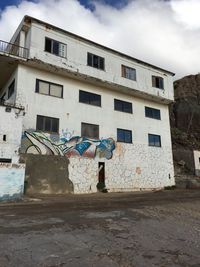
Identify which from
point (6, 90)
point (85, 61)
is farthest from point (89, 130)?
point (6, 90)

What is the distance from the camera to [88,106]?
20.1 meters

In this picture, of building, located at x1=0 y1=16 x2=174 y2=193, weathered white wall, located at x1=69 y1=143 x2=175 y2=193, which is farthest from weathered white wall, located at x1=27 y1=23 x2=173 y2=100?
weathered white wall, located at x1=69 y1=143 x2=175 y2=193

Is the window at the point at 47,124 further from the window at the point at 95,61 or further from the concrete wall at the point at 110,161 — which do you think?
the window at the point at 95,61

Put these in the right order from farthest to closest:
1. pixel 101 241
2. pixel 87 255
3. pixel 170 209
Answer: pixel 170 209 < pixel 101 241 < pixel 87 255

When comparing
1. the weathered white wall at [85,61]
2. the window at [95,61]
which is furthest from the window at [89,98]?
the window at [95,61]

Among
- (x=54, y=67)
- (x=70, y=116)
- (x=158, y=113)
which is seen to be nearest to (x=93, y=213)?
(x=70, y=116)

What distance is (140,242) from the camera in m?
5.86

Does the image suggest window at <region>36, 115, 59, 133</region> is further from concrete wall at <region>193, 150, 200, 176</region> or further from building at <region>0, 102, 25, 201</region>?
concrete wall at <region>193, 150, 200, 176</region>

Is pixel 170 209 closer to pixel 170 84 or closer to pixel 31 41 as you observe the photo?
pixel 31 41

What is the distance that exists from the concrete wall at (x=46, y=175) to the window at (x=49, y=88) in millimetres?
5111

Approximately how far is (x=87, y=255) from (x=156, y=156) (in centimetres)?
1947

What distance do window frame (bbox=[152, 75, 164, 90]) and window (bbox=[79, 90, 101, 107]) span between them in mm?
7024

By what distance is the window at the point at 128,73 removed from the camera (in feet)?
74.3

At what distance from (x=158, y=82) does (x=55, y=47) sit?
38.6ft
